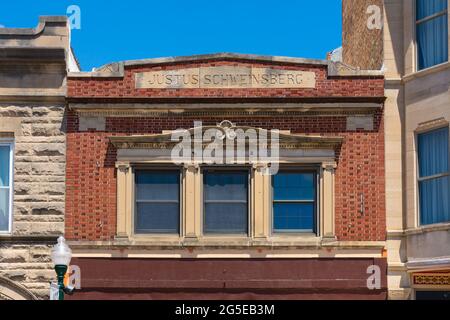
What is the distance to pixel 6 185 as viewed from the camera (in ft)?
60.1

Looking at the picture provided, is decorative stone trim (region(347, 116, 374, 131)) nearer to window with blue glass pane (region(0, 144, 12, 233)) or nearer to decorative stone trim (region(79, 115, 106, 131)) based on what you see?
decorative stone trim (region(79, 115, 106, 131))

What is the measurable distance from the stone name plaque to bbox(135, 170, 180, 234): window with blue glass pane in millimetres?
1778

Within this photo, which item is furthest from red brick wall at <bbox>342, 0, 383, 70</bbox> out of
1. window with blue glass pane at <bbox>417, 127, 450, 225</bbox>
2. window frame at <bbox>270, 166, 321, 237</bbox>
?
window frame at <bbox>270, 166, 321, 237</bbox>

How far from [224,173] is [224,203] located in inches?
23.3

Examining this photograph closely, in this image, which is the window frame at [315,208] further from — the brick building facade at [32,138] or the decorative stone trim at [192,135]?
the brick building facade at [32,138]

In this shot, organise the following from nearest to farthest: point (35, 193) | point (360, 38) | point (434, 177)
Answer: point (434, 177) < point (35, 193) < point (360, 38)

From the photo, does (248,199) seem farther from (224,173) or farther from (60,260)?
(60,260)

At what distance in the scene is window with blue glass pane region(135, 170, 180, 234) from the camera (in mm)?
18297

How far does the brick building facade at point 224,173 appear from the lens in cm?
1791

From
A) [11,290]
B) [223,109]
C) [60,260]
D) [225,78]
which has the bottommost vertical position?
[11,290]

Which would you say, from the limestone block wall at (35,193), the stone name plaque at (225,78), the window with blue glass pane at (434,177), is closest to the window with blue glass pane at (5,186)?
the limestone block wall at (35,193)

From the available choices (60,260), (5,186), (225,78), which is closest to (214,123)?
(225,78)

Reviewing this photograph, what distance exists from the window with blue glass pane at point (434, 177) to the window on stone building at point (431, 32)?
4.70 feet
